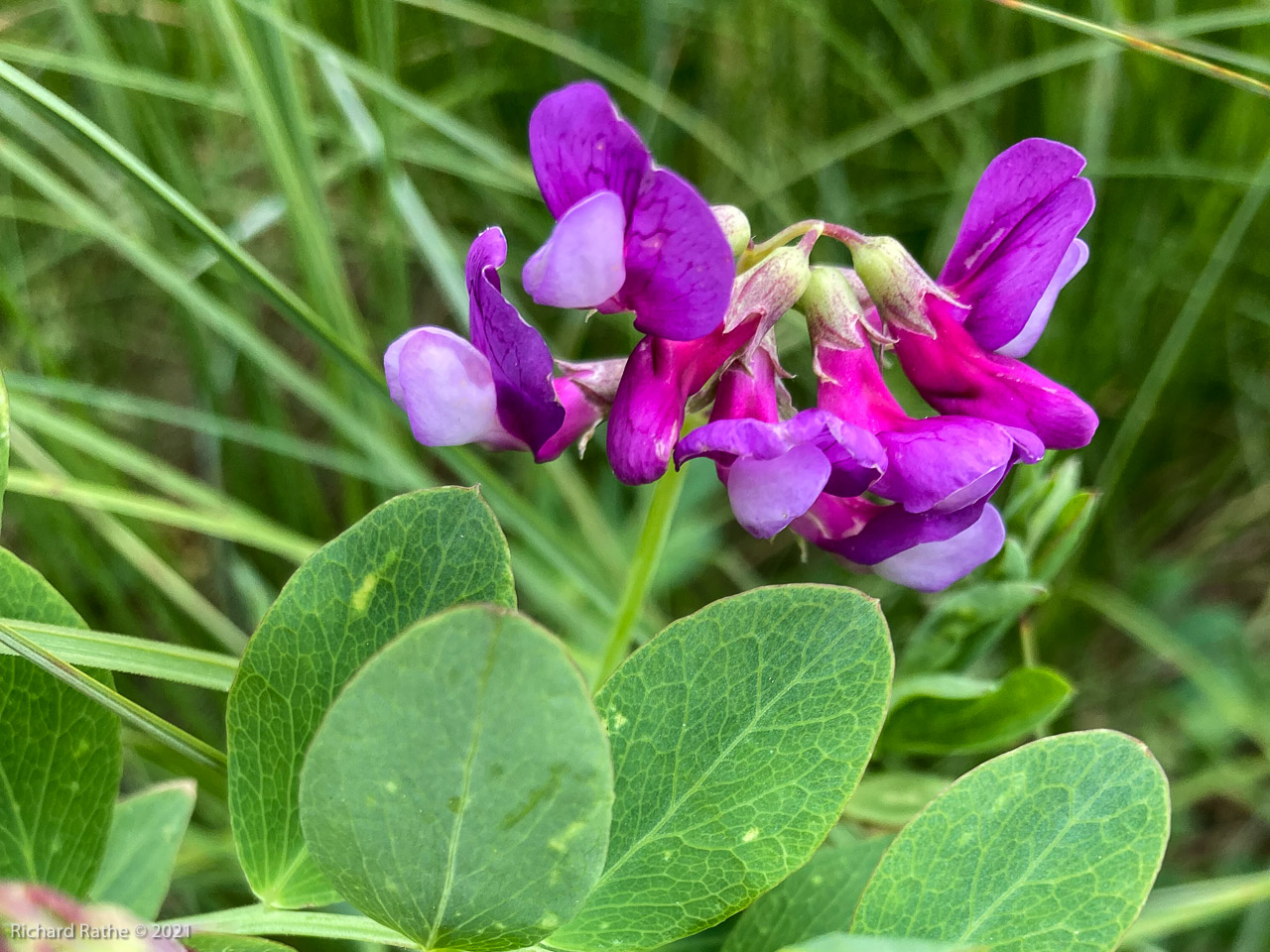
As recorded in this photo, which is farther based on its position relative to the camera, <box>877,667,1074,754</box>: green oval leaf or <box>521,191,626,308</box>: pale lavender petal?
<box>877,667,1074,754</box>: green oval leaf

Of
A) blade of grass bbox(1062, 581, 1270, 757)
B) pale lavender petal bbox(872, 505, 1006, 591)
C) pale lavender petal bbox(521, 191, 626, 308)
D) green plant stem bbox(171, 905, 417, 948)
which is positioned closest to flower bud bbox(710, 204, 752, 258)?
pale lavender petal bbox(521, 191, 626, 308)

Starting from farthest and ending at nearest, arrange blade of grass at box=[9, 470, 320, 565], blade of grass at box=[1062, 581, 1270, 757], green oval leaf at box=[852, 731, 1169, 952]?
blade of grass at box=[1062, 581, 1270, 757]
blade of grass at box=[9, 470, 320, 565]
green oval leaf at box=[852, 731, 1169, 952]

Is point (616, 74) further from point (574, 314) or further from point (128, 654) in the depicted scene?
point (128, 654)

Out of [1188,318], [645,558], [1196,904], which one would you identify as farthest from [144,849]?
[1188,318]

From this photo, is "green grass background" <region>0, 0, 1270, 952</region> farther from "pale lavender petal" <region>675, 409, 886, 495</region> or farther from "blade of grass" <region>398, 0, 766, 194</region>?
"pale lavender petal" <region>675, 409, 886, 495</region>

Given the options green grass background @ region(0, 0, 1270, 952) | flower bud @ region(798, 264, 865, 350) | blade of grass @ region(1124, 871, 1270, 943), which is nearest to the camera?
flower bud @ region(798, 264, 865, 350)

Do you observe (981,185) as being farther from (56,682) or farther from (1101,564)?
(1101,564)

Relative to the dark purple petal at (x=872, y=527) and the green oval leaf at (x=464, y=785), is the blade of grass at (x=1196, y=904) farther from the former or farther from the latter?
the green oval leaf at (x=464, y=785)
